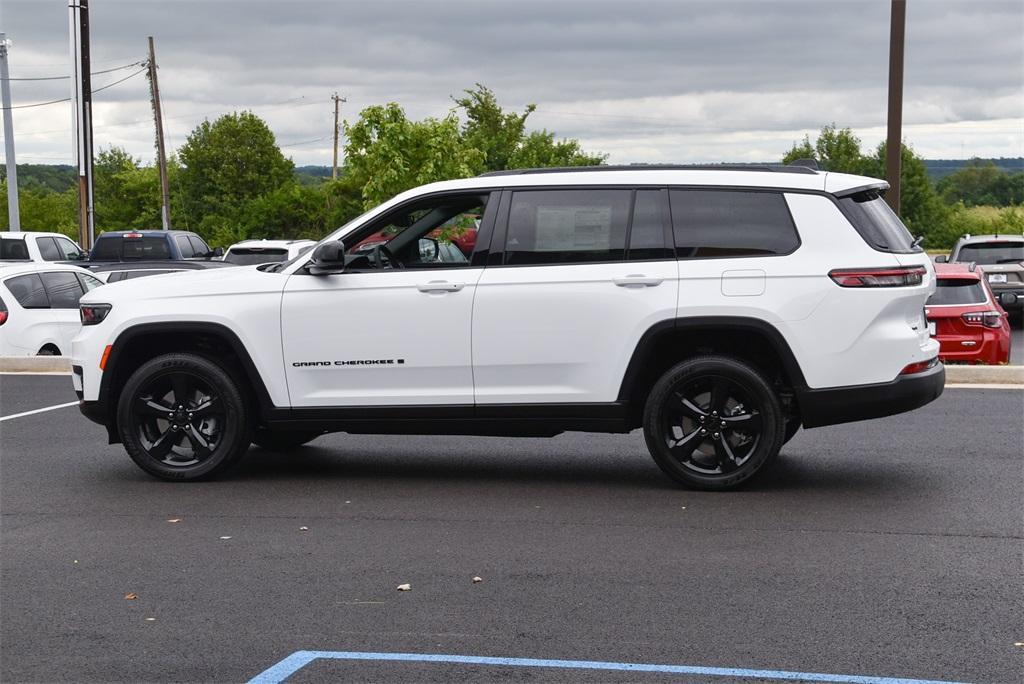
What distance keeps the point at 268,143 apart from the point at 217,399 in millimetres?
115490

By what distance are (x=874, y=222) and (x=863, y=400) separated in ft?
3.75

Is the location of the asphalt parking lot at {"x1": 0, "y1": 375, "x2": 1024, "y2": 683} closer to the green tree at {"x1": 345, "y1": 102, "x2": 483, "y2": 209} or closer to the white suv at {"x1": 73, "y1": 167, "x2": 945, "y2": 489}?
the white suv at {"x1": 73, "y1": 167, "x2": 945, "y2": 489}

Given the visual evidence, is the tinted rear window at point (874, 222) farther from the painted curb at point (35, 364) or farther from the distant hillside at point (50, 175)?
the distant hillside at point (50, 175)

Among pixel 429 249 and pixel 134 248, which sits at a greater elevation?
pixel 429 249

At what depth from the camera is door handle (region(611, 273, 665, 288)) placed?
8438 millimetres

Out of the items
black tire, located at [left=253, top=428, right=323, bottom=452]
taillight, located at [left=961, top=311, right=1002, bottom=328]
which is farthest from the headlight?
taillight, located at [left=961, top=311, right=1002, bottom=328]

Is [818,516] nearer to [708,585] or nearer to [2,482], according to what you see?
[708,585]

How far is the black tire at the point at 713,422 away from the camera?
8.39 m

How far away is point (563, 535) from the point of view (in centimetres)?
756

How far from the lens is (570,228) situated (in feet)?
28.4

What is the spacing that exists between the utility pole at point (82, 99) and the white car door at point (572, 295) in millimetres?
30357

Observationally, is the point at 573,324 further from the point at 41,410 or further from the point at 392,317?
the point at 41,410

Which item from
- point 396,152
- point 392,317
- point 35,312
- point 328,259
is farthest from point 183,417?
point 396,152

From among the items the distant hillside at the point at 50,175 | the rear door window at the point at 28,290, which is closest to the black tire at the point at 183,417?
the rear door window at the point at 28,290
